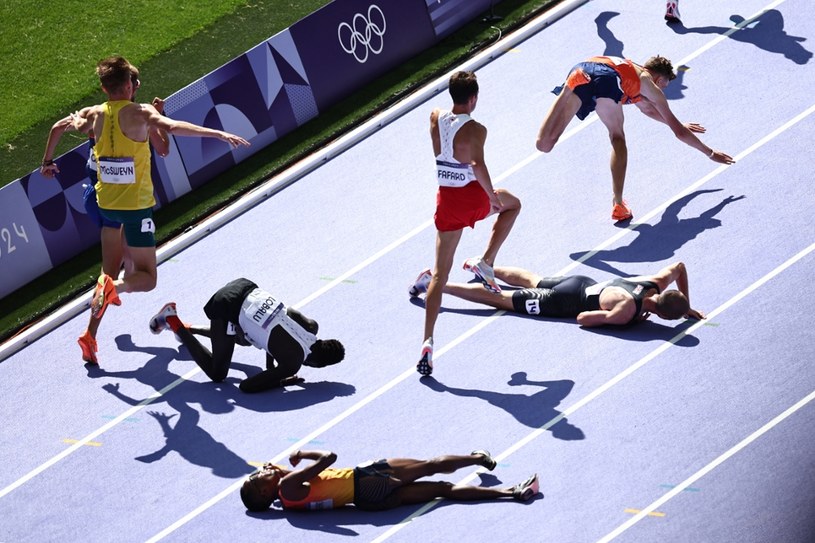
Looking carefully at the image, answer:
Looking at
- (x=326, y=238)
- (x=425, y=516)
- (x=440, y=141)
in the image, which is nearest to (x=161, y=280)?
(x=326, y=238)

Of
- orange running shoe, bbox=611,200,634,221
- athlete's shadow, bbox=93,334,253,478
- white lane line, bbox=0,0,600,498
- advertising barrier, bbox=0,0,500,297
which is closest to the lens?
A: athlete's shadow, bbox=93,334,253,478

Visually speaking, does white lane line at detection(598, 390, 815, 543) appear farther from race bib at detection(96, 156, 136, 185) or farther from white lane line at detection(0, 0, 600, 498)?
race bib at detection(96, 156, 136, 185)

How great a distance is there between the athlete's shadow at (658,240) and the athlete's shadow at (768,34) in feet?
8.54

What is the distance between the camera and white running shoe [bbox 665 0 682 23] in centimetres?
1530

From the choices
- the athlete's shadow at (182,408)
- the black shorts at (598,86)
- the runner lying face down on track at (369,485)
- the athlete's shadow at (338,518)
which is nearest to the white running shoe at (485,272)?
the black shorts at (598,86)

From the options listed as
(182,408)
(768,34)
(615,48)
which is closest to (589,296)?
(182,408)

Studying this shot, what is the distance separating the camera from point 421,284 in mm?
12125

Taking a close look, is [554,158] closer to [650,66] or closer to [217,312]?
[650,66]

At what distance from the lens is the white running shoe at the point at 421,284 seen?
12.1m

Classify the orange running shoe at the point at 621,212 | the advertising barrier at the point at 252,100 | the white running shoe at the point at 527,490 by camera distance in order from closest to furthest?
the white running shoe at the point at 527,490, the orange running shoe at the point at 621,212, the advertising barrier at the point at 252,100

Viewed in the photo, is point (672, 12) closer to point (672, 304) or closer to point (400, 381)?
point (672, 304)

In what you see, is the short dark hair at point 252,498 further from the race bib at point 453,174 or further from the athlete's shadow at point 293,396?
the race bib at point 453,174

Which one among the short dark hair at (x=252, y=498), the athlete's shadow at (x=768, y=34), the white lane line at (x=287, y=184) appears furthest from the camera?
the athlete's shadow at (x=768, y=34)

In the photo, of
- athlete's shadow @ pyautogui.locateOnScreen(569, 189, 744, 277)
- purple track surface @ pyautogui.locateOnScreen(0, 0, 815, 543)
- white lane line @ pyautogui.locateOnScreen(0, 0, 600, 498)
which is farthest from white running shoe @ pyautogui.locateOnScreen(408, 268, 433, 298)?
athlete's shadow @ pyautogui.locateOnScreen(569, 189, 744, 277)
